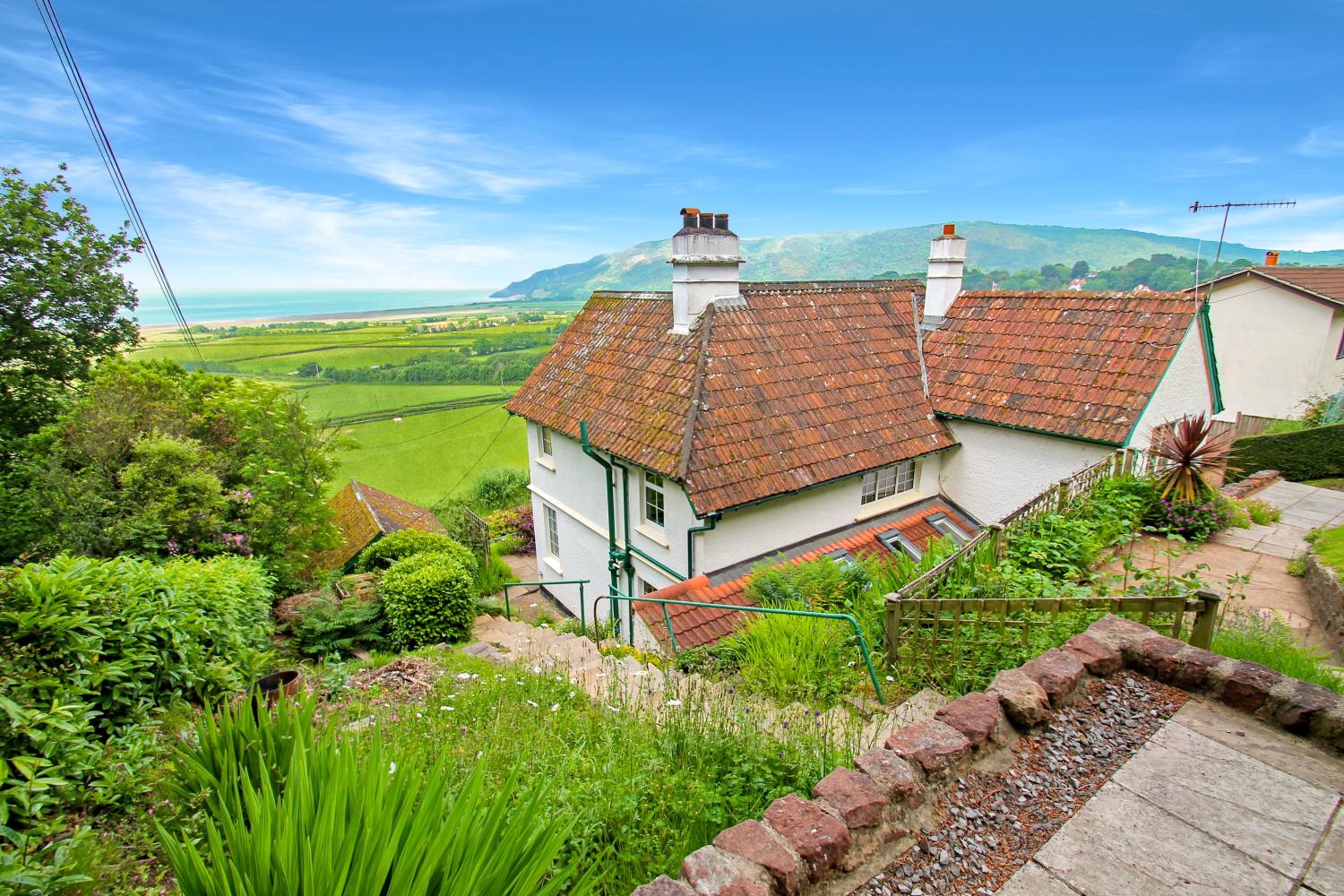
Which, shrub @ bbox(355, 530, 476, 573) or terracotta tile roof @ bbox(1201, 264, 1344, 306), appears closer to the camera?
shrub @ bbox(355, 530, 476, 573)

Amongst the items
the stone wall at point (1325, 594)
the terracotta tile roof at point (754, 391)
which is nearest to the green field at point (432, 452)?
the terracotta tile roof at point (754, 391)

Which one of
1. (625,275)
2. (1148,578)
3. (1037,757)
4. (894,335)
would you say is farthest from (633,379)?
(625,275)

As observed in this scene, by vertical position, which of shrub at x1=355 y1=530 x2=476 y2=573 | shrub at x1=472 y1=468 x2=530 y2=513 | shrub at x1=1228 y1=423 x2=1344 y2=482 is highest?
shrub at x1=1228 y1=423 x2=1344 y2=482

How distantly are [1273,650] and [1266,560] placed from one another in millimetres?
4854

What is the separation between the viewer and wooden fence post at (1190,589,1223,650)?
4527mm

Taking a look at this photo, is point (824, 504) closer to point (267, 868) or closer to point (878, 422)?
point (878, 422)

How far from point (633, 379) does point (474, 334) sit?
5655 centimetres

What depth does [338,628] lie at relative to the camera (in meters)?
9.66

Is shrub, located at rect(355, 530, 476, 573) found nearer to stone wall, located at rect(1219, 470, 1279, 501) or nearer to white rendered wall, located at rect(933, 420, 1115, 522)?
white rendered wall, located at rect(933, 420, 1115, 522)

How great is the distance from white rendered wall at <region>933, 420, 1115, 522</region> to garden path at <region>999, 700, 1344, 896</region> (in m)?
7.40

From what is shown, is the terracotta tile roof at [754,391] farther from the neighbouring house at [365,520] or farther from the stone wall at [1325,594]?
the neighbouring house at [365,520]

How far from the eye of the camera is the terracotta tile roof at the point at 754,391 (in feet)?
32.1

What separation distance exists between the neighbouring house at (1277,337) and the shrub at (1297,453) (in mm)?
7461

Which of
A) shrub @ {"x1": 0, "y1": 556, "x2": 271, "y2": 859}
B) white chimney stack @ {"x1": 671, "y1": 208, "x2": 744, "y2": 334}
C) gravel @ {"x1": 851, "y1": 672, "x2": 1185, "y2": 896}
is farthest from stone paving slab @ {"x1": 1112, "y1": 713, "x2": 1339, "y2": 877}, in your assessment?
white chimney stack @ {"x1": 671, "y1": 208, "x2": 744, "y2": 334}
